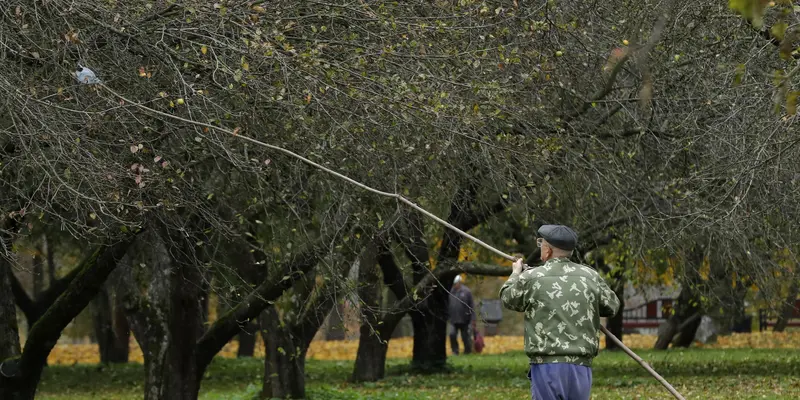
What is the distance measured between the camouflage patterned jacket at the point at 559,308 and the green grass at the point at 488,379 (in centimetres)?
724

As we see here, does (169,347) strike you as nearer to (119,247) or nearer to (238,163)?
(119,247)

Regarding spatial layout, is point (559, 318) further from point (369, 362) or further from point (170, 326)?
point (369, 362)

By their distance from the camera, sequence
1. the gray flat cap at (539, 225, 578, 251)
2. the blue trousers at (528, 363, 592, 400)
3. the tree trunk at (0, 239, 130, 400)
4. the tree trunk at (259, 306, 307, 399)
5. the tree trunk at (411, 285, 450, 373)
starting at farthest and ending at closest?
the tree trunk at (411, 285, 450, 373), the tree trunk at (259, 306, 307, 399), the tree trunk at (0, 239, 130, 400), the gray flat cap at (539, 225, 578, 251), the blue trousers at (528, 363, 592, 400)

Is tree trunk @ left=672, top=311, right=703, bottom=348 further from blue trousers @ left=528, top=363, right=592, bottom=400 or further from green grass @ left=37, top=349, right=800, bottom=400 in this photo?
blue trousers @ left=528, top=363, right=592, bottom=400

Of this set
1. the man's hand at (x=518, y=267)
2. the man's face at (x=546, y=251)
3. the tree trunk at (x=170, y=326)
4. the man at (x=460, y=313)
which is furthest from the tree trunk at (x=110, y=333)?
the man's face at (x=546, y=251)

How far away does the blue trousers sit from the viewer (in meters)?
7.13

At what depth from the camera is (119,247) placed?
11.1m

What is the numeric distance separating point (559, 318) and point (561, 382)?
0.35 meters

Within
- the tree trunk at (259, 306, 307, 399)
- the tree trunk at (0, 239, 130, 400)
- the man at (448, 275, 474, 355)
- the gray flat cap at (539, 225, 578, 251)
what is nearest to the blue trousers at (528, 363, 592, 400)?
the gray flat cap at (539, 225, 578, 251)

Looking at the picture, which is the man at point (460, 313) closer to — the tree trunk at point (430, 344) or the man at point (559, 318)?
the tree trunk at point (430, 344)

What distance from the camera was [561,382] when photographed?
7.12 metres

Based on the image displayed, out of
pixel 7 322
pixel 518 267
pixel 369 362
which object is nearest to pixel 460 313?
pixel 369 362

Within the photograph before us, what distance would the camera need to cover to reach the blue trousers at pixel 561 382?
7133mm

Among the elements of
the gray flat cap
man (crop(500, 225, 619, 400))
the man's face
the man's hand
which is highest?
the gray flat cap
